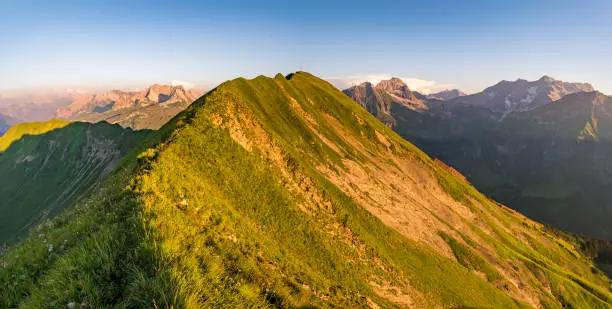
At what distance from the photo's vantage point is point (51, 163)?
6560 inches

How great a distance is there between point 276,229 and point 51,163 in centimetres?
21453

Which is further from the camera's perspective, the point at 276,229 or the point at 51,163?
the point at 51,163

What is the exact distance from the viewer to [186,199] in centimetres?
1709

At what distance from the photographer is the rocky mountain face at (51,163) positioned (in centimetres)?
12744

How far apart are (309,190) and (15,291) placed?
33450 mm

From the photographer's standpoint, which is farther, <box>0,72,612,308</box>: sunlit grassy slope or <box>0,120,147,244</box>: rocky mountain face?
<box>0,120,147,244</box>: rocky mountain face

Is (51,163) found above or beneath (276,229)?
beneath

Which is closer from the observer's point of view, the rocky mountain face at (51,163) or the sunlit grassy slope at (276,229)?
the sunlit grassy slope at (276,229)

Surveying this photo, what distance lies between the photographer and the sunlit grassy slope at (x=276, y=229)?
25.8 feet

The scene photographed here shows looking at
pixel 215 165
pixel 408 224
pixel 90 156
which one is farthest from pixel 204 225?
pixel 90 156

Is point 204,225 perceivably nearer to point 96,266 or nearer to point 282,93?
point 96,266

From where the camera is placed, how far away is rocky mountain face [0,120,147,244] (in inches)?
5017

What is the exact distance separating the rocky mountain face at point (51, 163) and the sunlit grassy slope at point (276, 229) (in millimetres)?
108340

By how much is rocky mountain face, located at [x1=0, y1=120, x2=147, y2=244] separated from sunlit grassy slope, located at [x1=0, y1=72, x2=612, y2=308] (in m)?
108
